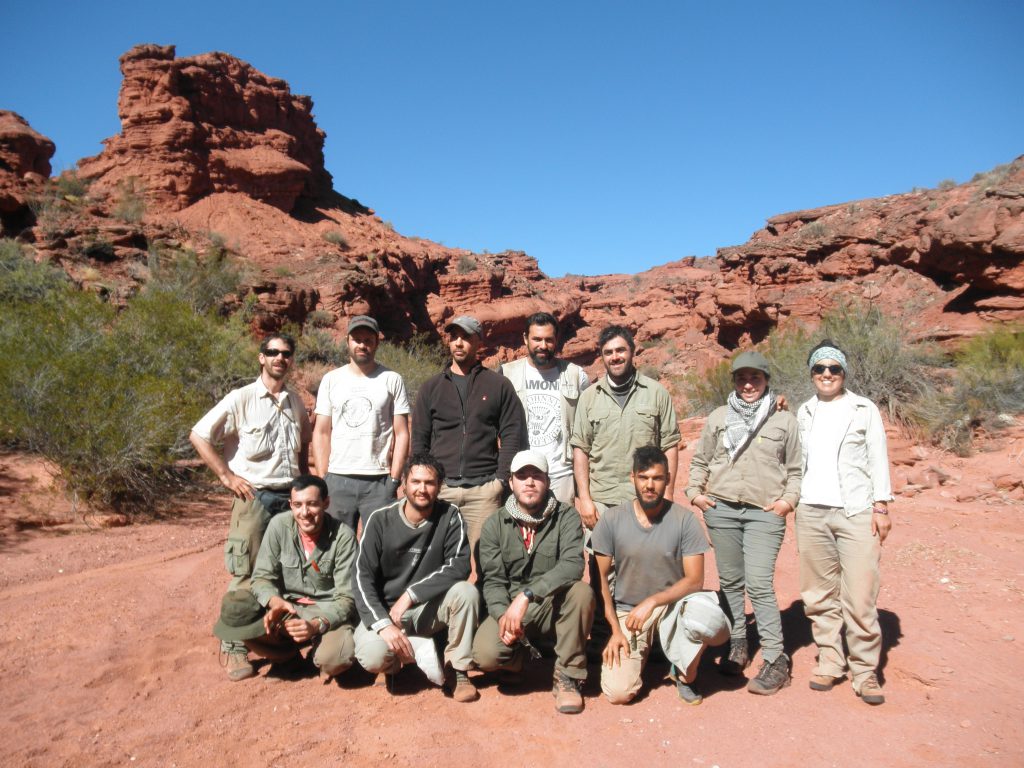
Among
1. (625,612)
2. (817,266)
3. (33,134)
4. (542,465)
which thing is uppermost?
(33,134)

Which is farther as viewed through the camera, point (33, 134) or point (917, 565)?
point (33, 134)

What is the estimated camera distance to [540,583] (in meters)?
3.48

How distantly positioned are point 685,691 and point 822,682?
78 centimetres

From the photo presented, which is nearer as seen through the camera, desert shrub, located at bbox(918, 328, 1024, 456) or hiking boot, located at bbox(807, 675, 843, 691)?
hiking boot, located at bbox(807, 675, 843, 691)

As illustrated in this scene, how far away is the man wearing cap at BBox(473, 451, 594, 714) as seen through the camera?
11.3 ft

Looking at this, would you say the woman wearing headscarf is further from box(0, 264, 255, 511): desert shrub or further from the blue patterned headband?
box(0, 264, 255, 511): desert shrub

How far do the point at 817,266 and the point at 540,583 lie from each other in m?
21.3


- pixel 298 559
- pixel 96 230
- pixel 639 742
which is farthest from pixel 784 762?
pixel 96 230

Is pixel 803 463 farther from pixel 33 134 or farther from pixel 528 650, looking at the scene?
pixel 33 134

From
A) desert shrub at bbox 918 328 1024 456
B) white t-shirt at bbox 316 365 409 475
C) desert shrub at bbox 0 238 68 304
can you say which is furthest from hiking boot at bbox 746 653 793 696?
desert shrub at bbox 0 238 68 304

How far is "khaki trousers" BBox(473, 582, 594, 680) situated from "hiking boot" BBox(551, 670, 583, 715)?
40 mm

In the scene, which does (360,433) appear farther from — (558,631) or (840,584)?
(840,584)

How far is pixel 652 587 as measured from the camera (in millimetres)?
3543

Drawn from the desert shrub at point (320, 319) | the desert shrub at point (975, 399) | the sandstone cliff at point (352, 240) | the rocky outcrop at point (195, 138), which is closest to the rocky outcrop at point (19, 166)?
the sandstone cliff at point (352, 240)
